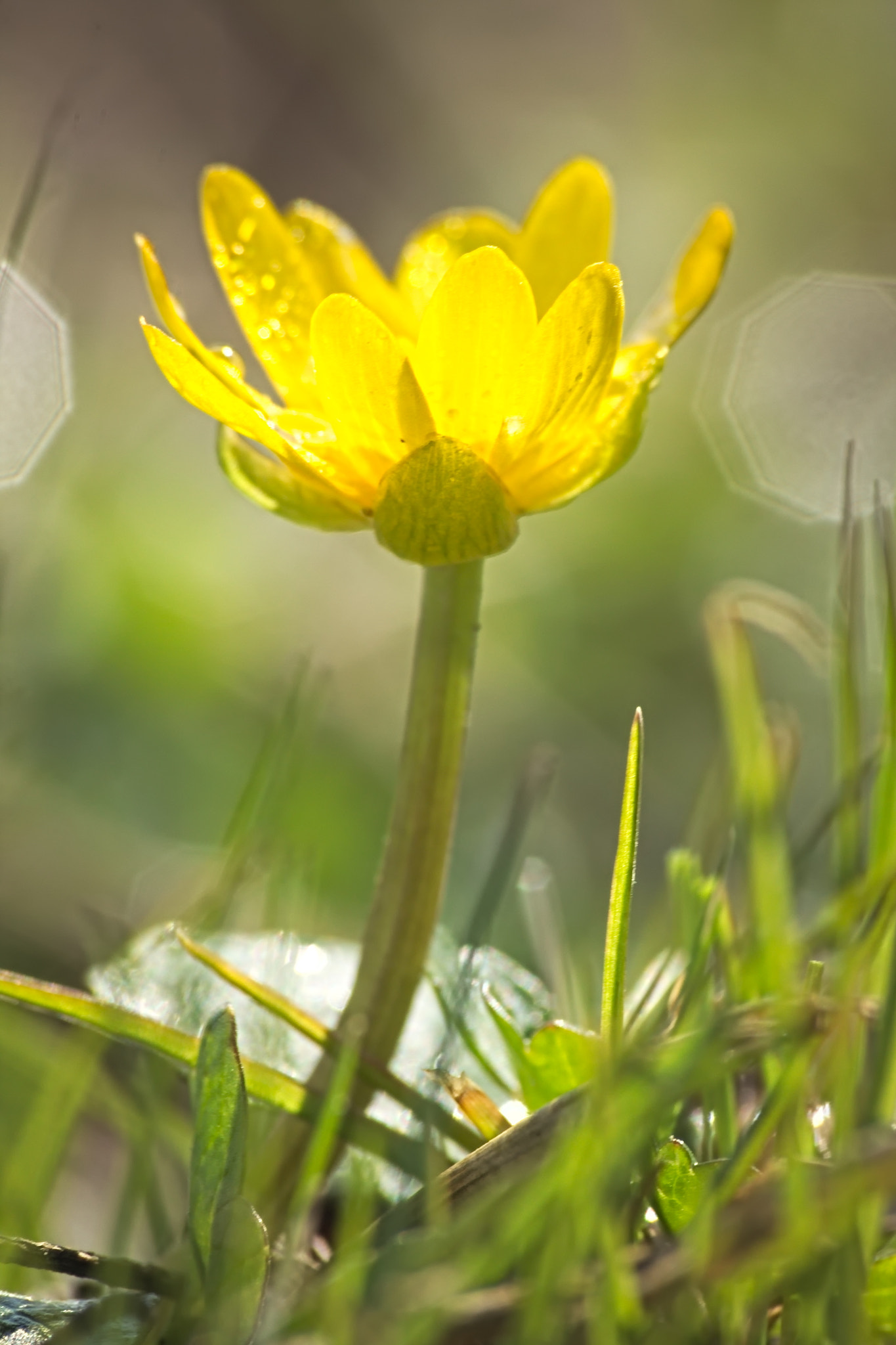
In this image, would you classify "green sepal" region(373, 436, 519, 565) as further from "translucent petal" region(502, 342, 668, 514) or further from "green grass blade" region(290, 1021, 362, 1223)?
"green grass blade" region(290, 1021, 362, 1223)

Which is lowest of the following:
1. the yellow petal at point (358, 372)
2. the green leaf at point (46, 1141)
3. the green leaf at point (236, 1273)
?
the green leaf at point (236, 1273)

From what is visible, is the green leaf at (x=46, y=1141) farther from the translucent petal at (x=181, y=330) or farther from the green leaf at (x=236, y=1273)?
the translucent petal at (x=181, y=330)

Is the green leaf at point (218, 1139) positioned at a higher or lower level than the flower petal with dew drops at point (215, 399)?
lower

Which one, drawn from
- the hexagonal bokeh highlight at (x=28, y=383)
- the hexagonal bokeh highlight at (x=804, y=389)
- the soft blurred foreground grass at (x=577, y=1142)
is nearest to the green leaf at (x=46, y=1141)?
the soft blurred foreground grass at (x=577, y=1142)

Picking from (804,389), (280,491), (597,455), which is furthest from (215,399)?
(804,389)

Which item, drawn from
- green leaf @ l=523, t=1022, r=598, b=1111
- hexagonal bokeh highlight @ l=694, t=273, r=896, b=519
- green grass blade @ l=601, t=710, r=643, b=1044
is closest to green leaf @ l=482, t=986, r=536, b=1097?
green leaf @ l=523, t=1022, r=598, b=1111
